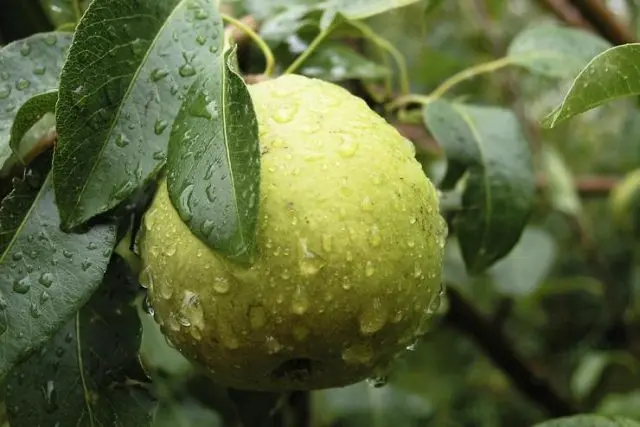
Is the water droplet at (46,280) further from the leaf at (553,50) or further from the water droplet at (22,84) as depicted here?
the leaf at (553,50)

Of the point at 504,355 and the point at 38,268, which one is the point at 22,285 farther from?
the point at 504,355

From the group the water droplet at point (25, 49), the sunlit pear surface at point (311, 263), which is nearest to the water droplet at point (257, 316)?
the sunlit pear surface at point (311, 263)

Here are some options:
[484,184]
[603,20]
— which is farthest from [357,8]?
[603,20]

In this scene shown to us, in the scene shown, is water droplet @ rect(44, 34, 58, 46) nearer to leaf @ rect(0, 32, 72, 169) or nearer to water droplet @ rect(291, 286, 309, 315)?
leaf @ rect(0, 32, 72, 169)

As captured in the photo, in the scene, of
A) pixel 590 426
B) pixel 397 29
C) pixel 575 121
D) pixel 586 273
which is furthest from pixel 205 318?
pixel 575 121

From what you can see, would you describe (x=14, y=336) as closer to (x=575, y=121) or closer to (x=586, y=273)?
(x=586, y=273)
